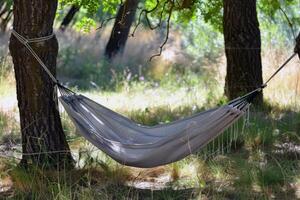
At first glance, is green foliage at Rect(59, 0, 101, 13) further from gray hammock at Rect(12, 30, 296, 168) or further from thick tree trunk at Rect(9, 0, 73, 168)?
gray hammock at Rect(12, 30, 296, 168)

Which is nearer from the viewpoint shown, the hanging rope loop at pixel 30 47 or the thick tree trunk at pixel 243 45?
the hanging rope loop at pixel 30 47

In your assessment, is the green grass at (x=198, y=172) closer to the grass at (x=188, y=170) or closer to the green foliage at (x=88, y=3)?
the grass at (x=188, y=170)

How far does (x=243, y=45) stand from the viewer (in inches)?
264

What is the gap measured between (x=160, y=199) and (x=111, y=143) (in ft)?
1.59

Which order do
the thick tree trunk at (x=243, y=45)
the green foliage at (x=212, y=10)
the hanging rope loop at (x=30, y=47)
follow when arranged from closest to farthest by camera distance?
the hanging rope loop at (x=30, y=47), the thick tree trunk at (x=243, y=45), the green foliage at (x=212, y=10)

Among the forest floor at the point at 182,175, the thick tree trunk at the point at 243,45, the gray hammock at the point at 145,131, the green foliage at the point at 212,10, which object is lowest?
the forest floor at the point at 182,175

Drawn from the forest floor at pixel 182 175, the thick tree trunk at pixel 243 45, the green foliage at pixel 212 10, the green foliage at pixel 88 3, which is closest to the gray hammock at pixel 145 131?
the forest floor at pixel 182 175

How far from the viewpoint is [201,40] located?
13.6 m

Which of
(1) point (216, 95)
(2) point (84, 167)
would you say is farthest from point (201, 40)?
(2) point (84, 167)

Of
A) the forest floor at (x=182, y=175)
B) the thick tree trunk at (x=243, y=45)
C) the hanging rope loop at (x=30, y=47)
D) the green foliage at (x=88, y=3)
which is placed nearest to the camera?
the forest floor at (x=182, y=175)

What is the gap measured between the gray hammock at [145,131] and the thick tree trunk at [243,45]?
281 centimetres

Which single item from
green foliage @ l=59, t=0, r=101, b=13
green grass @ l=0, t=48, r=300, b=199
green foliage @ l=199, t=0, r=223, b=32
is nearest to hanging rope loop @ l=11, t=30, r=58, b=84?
green grass @ l=0, t=48, r=300, b=199

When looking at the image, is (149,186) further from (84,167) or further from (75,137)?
(75,137)

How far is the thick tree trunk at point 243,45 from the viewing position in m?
6.59
